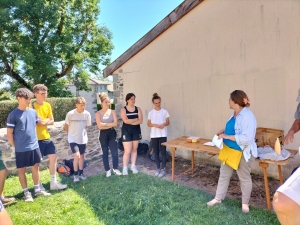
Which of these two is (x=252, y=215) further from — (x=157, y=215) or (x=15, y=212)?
(x=15, y=212)

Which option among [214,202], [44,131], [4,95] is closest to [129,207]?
[214,202]

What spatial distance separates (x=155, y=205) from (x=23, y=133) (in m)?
2.31

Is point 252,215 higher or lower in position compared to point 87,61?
lower

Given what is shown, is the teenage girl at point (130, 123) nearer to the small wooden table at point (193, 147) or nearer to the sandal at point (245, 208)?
the small wooden table at point (193, 147)

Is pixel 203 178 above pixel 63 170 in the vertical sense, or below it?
below

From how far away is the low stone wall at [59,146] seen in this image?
470 centimetres

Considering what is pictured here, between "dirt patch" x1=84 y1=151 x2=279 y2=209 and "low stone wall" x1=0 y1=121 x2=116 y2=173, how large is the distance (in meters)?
0.41

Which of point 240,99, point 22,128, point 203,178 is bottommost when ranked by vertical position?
point 203,178

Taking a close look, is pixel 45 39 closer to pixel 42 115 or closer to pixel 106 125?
pixel 42 115

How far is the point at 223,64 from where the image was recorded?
4699 mm

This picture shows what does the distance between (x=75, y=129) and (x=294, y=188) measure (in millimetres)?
3844

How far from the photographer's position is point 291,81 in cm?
379

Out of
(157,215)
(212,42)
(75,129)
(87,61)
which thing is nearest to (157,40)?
(212,42)

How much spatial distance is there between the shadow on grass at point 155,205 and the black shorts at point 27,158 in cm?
92
